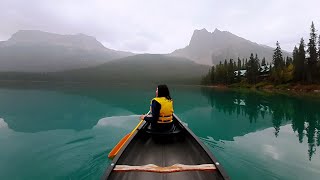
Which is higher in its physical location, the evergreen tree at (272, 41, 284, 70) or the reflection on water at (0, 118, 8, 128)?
the evergreen tree at (272, 41, 284, 70)

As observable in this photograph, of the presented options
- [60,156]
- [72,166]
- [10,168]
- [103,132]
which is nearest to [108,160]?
[72,166]

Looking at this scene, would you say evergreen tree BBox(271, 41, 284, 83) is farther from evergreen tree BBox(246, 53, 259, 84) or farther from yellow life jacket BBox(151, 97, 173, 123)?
yellow life jacket BBox(151, 97, 173, 123)

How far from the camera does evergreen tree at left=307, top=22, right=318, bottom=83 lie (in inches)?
3019

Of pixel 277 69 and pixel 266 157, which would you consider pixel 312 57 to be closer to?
pixel 277 69

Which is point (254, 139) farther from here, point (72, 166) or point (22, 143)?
point (22, 143)

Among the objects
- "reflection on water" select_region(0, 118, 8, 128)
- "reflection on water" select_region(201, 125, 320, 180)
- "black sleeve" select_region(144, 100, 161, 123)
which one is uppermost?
"black sleeve" select_region(144, 100, 161, 123)

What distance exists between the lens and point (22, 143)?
14.0 metres

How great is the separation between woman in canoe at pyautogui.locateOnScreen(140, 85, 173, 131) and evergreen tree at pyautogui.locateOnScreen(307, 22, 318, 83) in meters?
86.6

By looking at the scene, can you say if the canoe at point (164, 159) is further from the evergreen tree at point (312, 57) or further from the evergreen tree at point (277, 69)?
the evergreen tree at point (277, 69)

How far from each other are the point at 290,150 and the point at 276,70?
89.8 metres

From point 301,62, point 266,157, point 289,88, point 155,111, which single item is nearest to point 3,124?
point 155,111

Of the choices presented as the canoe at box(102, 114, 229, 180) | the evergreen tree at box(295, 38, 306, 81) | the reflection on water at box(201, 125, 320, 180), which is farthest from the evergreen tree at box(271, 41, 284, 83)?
the canoe at box(102, 114, 229, 180)

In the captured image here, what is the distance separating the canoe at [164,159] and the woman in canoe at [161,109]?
0.38m

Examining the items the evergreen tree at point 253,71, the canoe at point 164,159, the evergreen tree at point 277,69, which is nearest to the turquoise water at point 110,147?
the canoe at point 164,159
